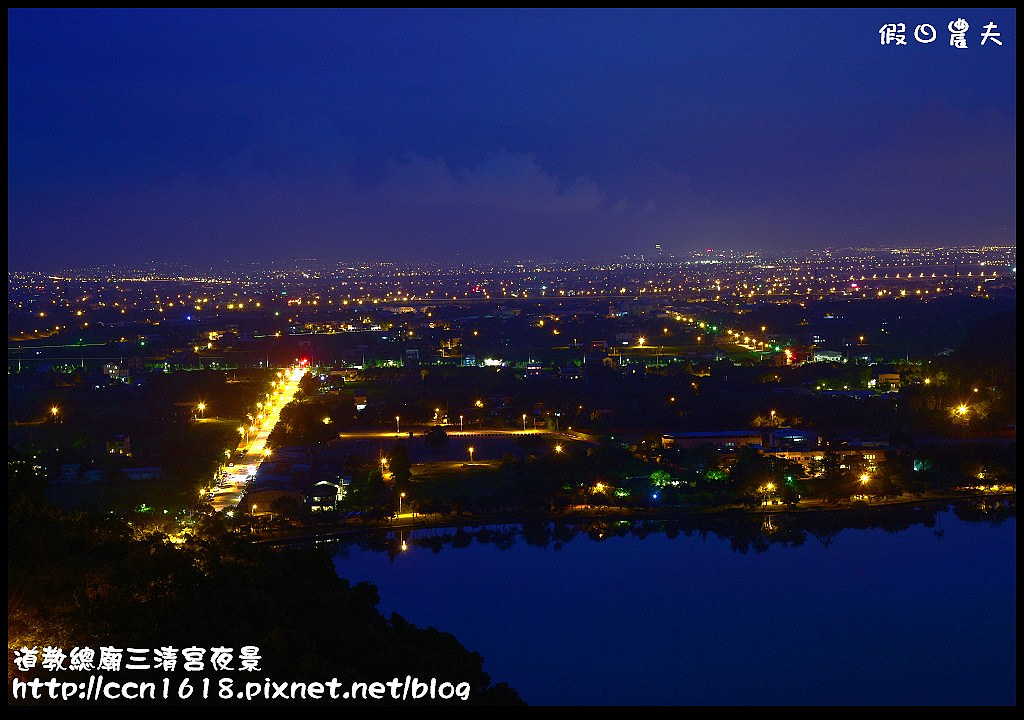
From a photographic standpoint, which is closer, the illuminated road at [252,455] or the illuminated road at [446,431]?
the illuminated road at [252,455]

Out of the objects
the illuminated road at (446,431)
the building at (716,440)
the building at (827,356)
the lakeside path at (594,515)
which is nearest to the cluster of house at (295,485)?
the lakeside path at (594,515)

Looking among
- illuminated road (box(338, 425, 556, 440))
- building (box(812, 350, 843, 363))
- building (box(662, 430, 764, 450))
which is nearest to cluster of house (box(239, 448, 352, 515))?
illuminated road (box(338, 425, 556, 440))

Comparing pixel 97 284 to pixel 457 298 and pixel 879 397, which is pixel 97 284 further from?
pixel 879 397

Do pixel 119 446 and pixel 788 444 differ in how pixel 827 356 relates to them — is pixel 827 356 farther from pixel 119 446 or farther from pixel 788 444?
pixel 119 446

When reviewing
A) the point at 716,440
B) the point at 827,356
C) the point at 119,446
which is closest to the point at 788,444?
the point at 716,440

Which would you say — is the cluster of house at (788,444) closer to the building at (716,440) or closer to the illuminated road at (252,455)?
the building at (716,440)
